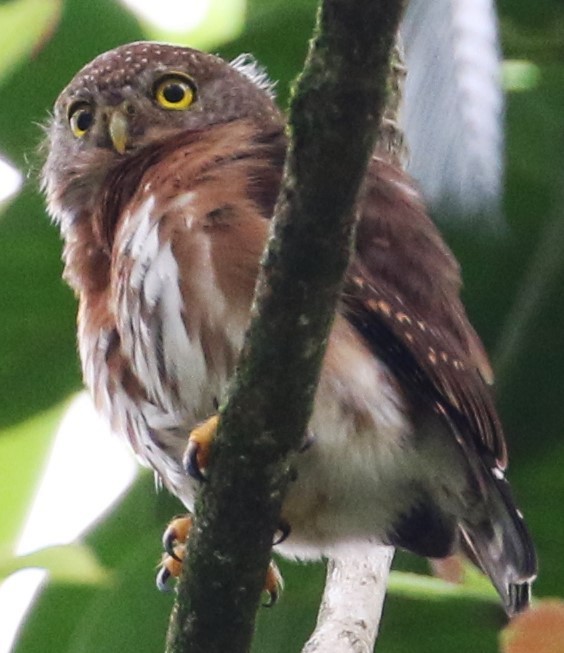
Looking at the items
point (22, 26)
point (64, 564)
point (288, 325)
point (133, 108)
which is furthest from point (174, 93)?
point (288, 325)

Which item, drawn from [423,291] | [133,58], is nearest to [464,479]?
[423,291]

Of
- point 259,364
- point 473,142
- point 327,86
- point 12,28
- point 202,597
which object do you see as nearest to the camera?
point 473,142

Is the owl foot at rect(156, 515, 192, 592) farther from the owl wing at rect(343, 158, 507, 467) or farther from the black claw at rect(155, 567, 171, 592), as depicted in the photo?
the owl wing at rect(343, 158, 507, 467)

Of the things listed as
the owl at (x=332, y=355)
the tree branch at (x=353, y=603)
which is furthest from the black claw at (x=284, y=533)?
the tree branch at (x=353, y=603)

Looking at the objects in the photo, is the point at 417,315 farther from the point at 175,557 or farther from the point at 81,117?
the point at 81,117

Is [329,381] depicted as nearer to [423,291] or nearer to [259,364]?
[423,291]

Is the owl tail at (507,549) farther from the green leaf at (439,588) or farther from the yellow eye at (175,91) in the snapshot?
the yellow eye at (175,91)
